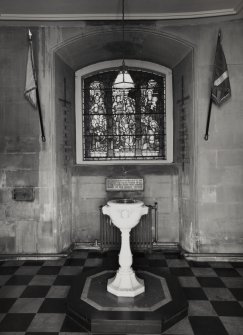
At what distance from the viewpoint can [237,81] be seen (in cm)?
581

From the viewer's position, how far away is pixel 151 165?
6.76 metres

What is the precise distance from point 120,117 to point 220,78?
2.38 metres

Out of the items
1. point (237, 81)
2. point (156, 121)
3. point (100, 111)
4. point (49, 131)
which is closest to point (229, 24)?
point (237, 81)

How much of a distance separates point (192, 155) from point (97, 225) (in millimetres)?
2472

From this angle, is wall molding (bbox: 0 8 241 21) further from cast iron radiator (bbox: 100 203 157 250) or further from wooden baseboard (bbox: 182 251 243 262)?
wooden baseboard (bbox: 182 251 243 262)

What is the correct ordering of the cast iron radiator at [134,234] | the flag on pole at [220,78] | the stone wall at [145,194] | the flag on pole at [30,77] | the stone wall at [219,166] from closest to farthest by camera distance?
the flag on pole at [220,78]
the flag on pole at [30,77]
the stone wall at [219,166]
the cast iron radiator at [134,234]
the stone wall at [145,194]

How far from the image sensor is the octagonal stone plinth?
3.61m

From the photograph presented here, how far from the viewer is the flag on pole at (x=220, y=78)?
18.0 ft

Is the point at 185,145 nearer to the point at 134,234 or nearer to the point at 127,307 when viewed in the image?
the point at 134,234

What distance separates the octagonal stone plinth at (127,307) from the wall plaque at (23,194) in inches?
77.0

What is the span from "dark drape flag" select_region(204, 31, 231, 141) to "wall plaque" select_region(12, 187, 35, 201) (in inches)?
147

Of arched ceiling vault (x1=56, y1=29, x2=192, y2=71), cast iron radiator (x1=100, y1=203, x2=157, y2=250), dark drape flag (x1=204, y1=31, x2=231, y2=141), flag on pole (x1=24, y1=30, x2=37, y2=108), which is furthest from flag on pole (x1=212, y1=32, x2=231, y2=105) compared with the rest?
flag on pole (x1=24, y1=30, x2=37, y2=108)

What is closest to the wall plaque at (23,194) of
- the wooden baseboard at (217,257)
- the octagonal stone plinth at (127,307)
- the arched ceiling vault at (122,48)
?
the octagonal stone plinth at (127,307)

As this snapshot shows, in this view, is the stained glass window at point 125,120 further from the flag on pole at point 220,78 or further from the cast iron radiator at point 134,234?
the flag on pole at point 220,78
